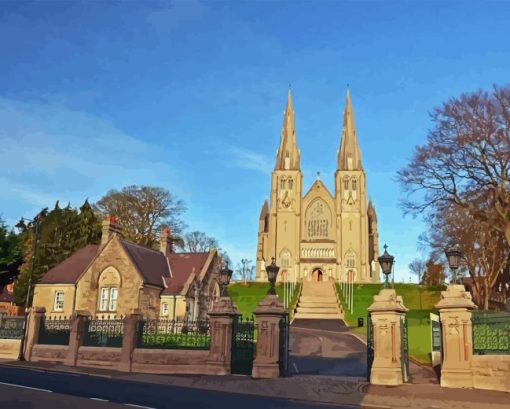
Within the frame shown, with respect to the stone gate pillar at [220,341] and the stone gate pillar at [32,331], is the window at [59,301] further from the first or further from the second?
the stone gate pillar at [220,341]

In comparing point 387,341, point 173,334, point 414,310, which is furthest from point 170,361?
point 414,310

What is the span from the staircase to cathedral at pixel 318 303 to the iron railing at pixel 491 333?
39348 millimetres

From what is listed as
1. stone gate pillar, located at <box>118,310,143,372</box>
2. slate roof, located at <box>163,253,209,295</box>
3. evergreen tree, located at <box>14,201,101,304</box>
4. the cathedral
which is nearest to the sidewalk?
stone gate pillar, located at <box>118,310,143,372</box>

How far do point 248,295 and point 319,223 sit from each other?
40169 millimetres

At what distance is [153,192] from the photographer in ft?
222

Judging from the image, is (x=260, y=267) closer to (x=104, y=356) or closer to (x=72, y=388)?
(x=104, y=356)

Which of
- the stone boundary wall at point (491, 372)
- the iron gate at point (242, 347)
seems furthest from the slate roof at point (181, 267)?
the stone boundary wall at point (491, 372)

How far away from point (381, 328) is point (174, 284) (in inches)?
1048

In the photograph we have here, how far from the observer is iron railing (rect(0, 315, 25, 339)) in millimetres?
26656

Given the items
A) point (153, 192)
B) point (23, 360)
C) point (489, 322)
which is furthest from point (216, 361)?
point (153, 192)

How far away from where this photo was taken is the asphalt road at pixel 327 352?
22.3 metres

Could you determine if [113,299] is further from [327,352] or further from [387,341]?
[387,341]

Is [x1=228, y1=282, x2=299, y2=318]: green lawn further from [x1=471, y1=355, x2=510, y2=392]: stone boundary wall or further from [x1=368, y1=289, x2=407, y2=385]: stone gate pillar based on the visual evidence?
[x1=471, y1=355, x2=510, y2=392]: stone boundary wall

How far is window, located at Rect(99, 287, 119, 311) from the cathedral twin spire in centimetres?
7081
